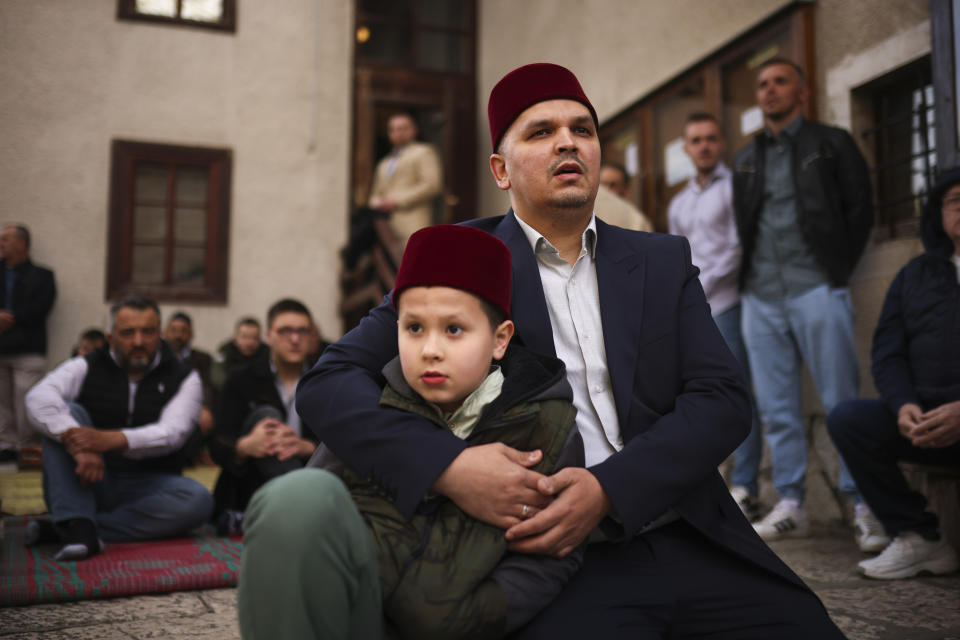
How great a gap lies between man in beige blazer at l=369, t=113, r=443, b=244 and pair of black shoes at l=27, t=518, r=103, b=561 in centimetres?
539

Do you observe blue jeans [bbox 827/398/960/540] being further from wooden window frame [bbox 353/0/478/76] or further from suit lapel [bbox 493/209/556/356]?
wooden window frame [bbox 353/0/478/76]

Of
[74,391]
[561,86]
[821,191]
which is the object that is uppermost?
[821,191]

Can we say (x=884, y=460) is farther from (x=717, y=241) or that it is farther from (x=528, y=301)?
(x=528, y=301)

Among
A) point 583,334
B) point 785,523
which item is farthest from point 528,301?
point 785,523

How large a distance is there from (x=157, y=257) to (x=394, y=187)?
2930 mm

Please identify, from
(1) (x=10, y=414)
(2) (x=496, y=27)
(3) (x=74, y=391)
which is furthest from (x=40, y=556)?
(2) (x=496, y=27)

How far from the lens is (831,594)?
2.76 m

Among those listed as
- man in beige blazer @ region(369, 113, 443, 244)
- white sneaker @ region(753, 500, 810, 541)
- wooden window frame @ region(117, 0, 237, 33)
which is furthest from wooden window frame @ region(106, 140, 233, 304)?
white sneaker @ region(753, 500, 810, 541)

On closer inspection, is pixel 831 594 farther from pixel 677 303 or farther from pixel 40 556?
pixel 40 556

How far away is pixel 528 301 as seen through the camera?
5.57ft

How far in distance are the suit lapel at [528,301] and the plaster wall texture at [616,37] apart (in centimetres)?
365

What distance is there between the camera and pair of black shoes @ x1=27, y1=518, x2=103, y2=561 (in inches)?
132

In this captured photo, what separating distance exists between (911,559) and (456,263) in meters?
2.46

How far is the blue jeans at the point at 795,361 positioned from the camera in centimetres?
382
